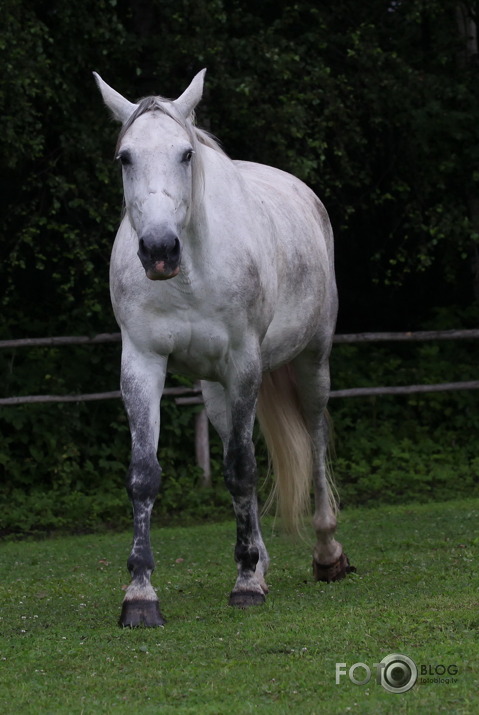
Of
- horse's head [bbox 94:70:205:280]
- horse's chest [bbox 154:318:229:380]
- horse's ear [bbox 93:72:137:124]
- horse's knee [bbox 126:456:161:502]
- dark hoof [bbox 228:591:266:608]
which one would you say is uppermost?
horse's ear [bbox 93:72:137:124]

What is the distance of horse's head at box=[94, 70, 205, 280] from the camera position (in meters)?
4.58

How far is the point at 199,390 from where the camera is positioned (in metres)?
11.4

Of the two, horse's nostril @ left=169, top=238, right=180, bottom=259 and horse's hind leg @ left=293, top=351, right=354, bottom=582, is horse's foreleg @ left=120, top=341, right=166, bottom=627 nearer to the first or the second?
horse's nostril @ left=169, top=238, right=180, bottom=259

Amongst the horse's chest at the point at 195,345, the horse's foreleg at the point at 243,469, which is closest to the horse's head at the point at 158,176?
the horse's chest at the point at 195,345

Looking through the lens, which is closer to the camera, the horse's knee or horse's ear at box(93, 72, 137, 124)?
the horse's knee

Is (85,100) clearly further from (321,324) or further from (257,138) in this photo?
(321,324)

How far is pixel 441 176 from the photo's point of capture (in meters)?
12.3

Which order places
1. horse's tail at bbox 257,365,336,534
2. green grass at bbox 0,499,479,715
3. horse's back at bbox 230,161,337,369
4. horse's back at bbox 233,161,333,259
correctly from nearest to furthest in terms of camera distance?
1. green grass at bbox 0,499,479,715
2. horse's back at bbox 230,161,337,369
3. horse's back at bbox 233,161,333,259
4. horse's tail at bbox 257,365,336,534

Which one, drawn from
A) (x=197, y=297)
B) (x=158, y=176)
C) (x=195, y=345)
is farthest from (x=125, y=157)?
(x=195, y=345)

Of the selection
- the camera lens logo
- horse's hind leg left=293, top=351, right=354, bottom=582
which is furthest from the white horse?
the camera lens logo

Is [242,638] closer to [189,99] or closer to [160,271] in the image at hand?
[160,271]

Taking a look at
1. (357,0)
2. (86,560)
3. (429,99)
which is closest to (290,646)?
(86,560)

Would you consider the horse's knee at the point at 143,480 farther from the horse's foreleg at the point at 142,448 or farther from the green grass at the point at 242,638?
the green grass at the point at 242,638

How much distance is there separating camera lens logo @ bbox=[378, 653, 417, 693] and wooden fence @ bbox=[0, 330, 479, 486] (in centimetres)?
733
